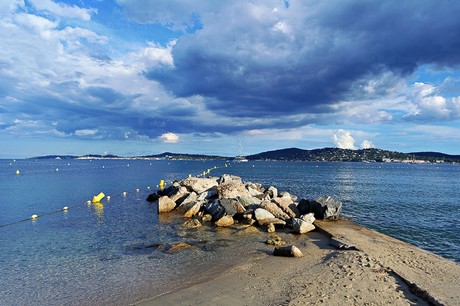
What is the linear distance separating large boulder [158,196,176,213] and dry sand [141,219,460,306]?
14.0 m

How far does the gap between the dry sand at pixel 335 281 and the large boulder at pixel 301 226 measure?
3.42 m

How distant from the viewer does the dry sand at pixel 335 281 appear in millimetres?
Answer: 10008

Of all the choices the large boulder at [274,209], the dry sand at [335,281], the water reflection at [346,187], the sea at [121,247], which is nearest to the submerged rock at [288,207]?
the large boulder at [274,209]

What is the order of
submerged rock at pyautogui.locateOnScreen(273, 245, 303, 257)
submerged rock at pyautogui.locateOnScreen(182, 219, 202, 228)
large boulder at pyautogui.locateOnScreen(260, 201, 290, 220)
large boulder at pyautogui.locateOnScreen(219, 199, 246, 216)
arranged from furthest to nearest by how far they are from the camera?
large boulder at pyautogui.locateOnScreen(219, 199, 246, 216) → large boulder at pyautogui.locateOnScreen(260, 201, 290, 220) → submerged rock at pyautogui.locateOnScreen(182, 219, 202, 228) → submerged rock at pyautogui.locateOnScreen(273, 245, 303, 257)

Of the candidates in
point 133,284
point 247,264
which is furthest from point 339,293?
point 133,284

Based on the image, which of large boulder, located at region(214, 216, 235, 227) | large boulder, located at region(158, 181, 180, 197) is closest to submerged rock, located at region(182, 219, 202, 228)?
large boulder, located at region(214, 216, 235, 227)

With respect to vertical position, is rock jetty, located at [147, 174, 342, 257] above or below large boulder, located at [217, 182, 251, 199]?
below

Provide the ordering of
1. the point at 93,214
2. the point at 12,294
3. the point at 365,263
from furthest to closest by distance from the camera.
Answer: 1. the point at 93,214
2. the point at 365,263
3. the point at 12,294

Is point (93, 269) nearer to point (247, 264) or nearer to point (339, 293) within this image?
point (247, 264)

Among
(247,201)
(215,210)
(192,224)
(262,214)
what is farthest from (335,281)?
(247,201)

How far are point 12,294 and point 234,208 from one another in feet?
48.8

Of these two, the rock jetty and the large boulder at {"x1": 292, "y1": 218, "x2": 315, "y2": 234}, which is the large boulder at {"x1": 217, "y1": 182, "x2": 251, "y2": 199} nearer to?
the rock jetty

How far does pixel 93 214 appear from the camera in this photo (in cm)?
2816

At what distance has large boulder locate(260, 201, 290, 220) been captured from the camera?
75.2ft
